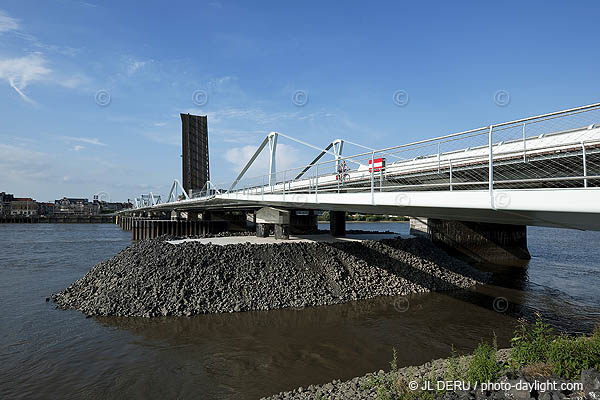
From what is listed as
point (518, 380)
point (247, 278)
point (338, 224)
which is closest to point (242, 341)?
point (247, 278)

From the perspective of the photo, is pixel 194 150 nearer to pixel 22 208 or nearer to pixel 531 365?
pixel 531 365

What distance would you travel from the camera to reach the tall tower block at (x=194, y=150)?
191 ft

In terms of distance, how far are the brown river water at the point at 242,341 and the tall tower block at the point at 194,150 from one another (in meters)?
42.2

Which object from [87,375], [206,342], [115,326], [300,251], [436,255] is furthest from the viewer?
[436,255]

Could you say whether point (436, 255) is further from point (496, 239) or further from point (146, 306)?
point (146, 306)

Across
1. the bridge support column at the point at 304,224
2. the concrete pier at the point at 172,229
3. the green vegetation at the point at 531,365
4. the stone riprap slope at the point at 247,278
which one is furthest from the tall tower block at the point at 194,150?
the green vegetation at the point at 531,365

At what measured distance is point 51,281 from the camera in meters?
20.4

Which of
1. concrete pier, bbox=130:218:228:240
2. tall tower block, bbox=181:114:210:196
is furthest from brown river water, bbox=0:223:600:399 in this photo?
tall tower block, bbox=181:114:210:196

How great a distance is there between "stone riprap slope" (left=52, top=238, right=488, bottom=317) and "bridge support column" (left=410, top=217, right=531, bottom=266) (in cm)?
643

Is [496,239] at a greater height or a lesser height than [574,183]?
lesser

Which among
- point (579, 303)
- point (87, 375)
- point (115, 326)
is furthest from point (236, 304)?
point (579, 303)

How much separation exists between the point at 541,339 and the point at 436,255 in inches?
650

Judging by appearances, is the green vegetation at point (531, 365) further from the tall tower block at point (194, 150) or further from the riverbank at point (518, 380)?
the tall tower block at point (194, 150)

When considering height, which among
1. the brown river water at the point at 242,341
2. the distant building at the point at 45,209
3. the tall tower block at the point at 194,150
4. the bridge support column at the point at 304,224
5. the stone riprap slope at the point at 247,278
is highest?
the tall tower block at the point at 194,150
